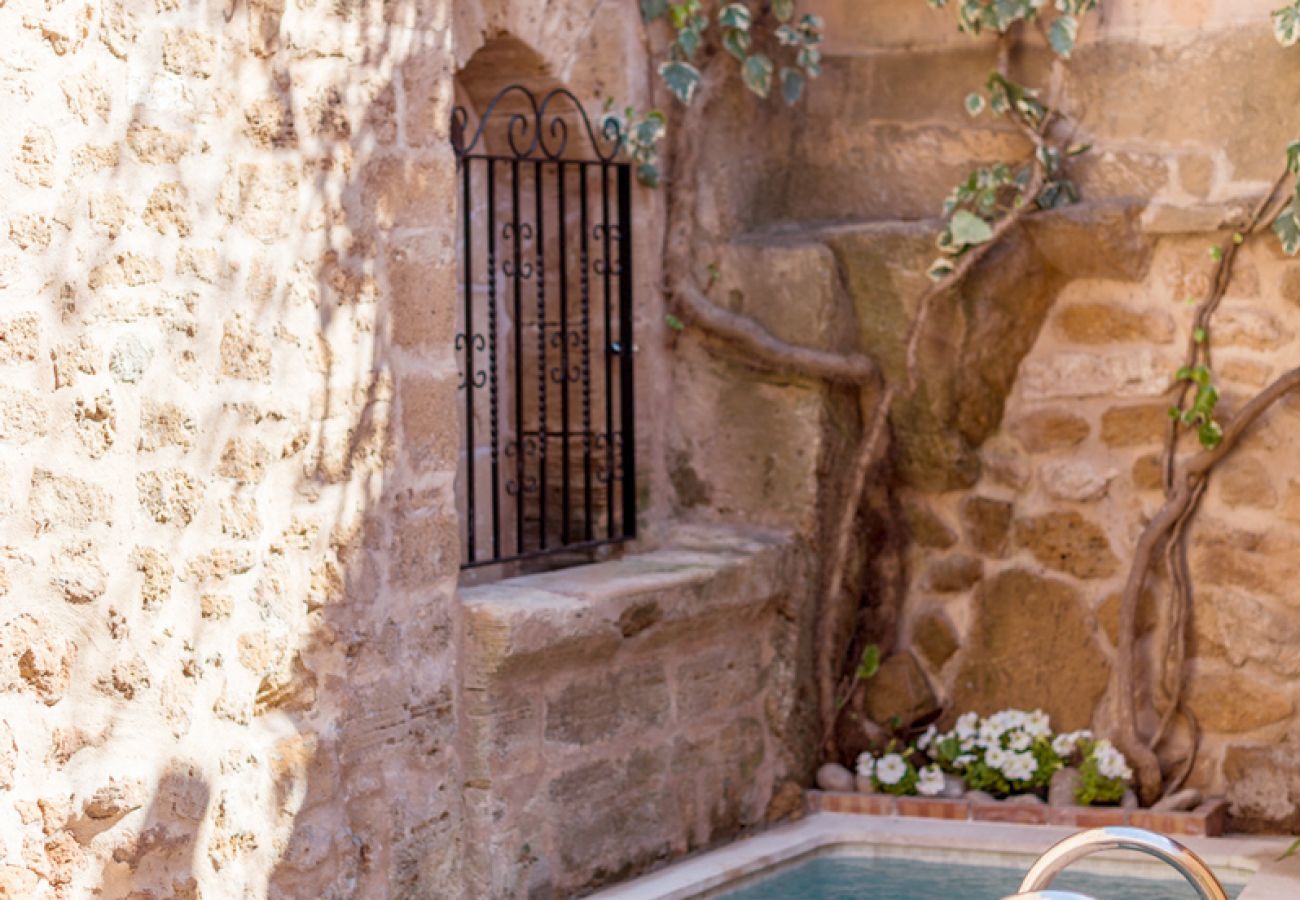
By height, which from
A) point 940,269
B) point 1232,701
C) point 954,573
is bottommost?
point 1232,701

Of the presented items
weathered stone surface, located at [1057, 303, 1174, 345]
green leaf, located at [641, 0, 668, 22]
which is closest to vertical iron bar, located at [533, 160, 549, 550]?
green leaf, located at [641, 0, 668, 22]

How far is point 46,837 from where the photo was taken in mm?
3332

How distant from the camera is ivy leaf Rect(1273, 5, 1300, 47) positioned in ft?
16.9

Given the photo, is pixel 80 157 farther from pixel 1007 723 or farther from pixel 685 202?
pixel 1007 723

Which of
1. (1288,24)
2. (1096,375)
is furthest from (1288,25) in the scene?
(1096,375)

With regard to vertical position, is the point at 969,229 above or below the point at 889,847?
above

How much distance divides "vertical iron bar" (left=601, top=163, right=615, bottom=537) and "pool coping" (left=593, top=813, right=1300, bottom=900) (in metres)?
0.99

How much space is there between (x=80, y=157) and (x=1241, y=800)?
12.1ft

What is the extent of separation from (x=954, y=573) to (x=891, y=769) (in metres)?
0.63

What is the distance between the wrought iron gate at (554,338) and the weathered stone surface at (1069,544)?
3.99 ft

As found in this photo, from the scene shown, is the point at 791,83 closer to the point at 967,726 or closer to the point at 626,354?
the point at 626,354

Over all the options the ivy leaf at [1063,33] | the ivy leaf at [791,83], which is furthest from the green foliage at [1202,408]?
the ivy leaf at [791,83]

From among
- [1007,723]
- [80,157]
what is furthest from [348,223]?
[1007,723]

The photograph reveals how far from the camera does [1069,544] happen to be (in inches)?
224
